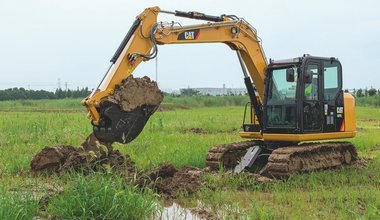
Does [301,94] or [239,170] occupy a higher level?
[301,94]

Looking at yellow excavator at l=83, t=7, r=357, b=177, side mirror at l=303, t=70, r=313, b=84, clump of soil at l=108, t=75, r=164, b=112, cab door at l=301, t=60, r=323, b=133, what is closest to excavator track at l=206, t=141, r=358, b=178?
yellow excavator at l=83, t=7, r=357, b=177

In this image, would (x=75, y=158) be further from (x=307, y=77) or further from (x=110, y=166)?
(x=307, y=77)

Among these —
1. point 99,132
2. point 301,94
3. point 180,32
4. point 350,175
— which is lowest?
point 350,175

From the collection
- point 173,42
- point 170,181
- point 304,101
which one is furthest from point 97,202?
point 304,101

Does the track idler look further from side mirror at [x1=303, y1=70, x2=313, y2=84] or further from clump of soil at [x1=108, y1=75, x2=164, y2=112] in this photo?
side mirror at [x1=303, y1=70, x2=313, y2=84]

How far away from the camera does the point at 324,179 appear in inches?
381

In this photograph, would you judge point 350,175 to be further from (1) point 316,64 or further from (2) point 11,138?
(2) point 11,138

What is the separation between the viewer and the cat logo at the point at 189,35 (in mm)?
10227

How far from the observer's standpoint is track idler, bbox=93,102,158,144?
881cm

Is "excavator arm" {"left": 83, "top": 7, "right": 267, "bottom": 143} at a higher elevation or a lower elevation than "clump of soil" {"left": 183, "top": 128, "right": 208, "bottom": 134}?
higher

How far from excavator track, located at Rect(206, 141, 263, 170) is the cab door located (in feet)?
4.57

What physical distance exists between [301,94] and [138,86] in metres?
3.45

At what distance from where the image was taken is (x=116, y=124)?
8.86m

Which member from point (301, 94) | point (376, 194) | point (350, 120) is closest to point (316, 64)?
point (301, 94)
